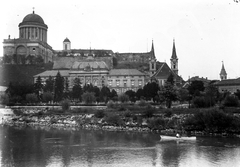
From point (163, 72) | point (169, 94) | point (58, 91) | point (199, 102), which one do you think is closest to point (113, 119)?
point (169, 94)

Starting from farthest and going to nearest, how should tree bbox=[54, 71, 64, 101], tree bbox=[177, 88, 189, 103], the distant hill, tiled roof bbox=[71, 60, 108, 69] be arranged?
the distant hill → tiled roof bbox=[71, 60, 108, 69] → tree bbox=[54, 71, 64, 101] → tree bbox=[177, 88, 189, 103]

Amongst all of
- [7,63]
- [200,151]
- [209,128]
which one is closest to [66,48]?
[7,63]

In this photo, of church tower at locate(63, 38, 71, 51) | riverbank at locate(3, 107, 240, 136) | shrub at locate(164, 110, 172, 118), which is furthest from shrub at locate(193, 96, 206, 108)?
church tower at locate(63, 38, 71, 51)

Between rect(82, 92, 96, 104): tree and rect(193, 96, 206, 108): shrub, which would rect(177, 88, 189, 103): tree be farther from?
rect(82, 92, 96, 104): tree

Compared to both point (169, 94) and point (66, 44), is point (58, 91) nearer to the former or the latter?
point (169, 94)

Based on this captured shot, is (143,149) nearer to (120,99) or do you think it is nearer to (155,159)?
(155,159)

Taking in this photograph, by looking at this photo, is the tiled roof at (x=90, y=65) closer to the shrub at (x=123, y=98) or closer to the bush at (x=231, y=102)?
the shrub at (x=123, y=98)
